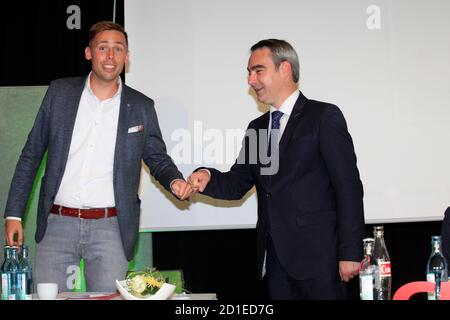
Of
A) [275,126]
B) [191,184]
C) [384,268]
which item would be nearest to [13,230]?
[191,184]

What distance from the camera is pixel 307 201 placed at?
11.7 feet

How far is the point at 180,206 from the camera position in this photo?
195 inches

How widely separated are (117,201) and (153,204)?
1.33 meters

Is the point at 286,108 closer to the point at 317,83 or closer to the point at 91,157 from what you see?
the point at 91,157

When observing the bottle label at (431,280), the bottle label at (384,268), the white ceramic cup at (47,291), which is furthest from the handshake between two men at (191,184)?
the bottle label at (431,280)

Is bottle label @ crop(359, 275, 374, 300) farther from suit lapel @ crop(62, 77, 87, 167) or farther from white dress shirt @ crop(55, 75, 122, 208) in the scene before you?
suit lapel @ crop(62, 77, 87, 167)

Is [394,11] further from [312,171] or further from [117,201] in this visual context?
[117,201]

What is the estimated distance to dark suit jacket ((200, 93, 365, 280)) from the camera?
11.4 feet

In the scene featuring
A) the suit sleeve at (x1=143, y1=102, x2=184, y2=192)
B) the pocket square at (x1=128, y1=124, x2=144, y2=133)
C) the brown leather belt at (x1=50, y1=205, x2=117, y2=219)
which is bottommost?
the brown leather belt at (x1=50, y1=205, x2=117, y2=219)

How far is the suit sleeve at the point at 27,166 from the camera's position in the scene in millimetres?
3688

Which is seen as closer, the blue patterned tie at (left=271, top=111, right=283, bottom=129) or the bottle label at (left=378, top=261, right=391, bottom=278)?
the bottle label at (left=378, top=261, right=391, bottom=278)

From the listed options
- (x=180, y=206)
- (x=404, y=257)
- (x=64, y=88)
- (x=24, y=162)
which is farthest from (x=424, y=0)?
(x=24, y=162)

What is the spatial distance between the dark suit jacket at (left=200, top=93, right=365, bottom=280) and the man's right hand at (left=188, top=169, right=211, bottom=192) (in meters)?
0.40

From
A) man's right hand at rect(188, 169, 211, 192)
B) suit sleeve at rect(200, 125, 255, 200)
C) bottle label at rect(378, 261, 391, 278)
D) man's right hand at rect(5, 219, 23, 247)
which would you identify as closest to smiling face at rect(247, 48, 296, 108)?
suit sleeve at rect(200, 125, 255, 200)
